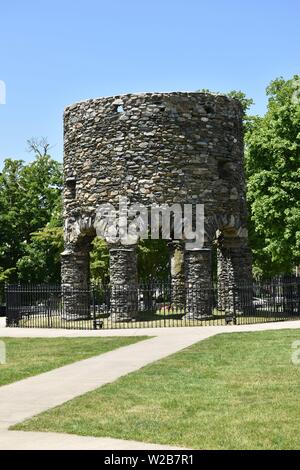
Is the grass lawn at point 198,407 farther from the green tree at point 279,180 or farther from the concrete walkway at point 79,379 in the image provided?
the green tree at point 279,180

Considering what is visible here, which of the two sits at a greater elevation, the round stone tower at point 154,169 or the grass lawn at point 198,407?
the round stone tower at point 154,169

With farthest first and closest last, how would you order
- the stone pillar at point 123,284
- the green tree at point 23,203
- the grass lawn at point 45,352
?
the green tree at point 23,203, the stone pillar at point 123,284, the grass lawn at point 45,352

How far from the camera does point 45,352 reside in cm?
1560

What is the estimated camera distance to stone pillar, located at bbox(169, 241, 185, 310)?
96.0ft

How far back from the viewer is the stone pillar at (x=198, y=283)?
23.5 m

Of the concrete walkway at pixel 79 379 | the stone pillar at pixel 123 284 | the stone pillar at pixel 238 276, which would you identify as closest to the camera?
the concrete walkway at pixel 79 379

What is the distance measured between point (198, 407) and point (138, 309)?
16.1 meters

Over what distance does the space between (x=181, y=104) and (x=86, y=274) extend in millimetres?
7797

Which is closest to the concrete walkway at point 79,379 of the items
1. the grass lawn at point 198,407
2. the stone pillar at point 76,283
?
the grass lawn at point 198,407

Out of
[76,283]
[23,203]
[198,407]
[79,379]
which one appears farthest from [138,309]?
Result: [23,203]

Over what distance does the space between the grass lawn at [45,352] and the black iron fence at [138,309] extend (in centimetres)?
381

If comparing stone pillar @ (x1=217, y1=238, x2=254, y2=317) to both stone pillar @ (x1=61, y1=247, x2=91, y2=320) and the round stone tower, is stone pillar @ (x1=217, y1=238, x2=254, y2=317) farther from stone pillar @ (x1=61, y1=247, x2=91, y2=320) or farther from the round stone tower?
stone pillar @ (x1=61, y1=247, x2=91, y2=320)

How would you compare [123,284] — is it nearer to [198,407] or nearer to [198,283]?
[198,283]
